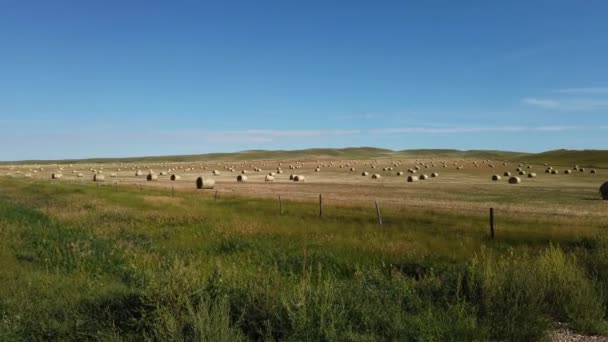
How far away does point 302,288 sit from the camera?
786 centimetres

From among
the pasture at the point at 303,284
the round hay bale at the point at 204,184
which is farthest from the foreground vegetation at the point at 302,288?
the round hay bale at the point at 204,184

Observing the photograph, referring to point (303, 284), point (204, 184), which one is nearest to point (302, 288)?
point (303, 284)

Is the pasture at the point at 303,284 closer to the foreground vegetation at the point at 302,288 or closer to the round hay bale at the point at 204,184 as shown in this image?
the foreground vegetation at the point at 302,288

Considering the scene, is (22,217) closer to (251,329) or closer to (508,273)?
(251,329)

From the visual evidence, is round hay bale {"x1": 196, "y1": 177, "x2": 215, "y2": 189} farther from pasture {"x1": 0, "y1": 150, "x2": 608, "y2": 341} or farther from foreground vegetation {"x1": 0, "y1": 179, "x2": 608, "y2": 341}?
foreground vegetation {"x1": 0, "y1": 179, "x2": 608, "y2": 341}

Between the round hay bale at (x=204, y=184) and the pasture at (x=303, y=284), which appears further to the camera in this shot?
the round hay bale at (x=204, y=184)

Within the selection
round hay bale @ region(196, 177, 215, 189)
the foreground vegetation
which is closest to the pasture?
the foreground vegetation

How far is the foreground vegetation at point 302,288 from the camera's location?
7410 mm

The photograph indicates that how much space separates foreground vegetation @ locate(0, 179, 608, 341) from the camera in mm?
7410

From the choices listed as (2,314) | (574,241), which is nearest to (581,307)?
(574,241)

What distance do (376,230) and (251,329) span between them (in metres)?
12.6

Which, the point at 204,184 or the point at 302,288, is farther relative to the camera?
the point at 204,184

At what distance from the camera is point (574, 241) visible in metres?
16.0

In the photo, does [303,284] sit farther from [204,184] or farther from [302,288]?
[204,184]
